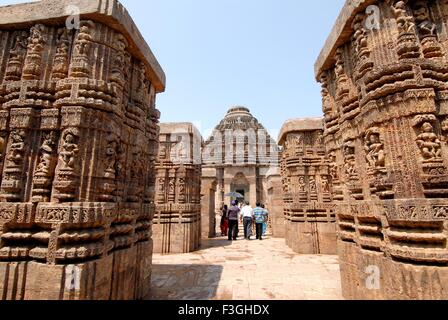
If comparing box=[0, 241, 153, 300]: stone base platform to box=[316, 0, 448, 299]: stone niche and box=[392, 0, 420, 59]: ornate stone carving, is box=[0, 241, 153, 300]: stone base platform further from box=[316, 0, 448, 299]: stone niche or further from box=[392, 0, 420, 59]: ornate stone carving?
box=[392, 0, 420, 59]: ornate stone carving

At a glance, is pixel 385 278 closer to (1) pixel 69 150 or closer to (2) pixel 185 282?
(2) pixel 185 282

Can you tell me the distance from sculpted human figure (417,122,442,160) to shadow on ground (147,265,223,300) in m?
3.99

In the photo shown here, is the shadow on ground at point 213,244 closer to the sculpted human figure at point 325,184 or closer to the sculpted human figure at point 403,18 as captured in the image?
the sculpted human figure at point 325,184

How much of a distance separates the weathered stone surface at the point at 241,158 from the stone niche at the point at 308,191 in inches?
678

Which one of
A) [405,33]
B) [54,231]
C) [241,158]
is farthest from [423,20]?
[241,158]

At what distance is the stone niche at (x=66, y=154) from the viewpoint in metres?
2.83

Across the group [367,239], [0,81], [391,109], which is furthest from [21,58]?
[367,239]

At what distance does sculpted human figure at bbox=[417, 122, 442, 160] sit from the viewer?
2840 mm

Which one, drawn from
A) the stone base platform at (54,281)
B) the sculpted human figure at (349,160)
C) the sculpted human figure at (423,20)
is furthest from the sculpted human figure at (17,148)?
the sculpted human figure at (423,20)

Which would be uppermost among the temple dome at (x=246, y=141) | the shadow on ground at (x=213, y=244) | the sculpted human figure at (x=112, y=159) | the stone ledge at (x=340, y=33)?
the temple dome at (x=246, y=141)

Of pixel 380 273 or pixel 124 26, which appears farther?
pixel 124 26

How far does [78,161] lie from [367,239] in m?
4.27
